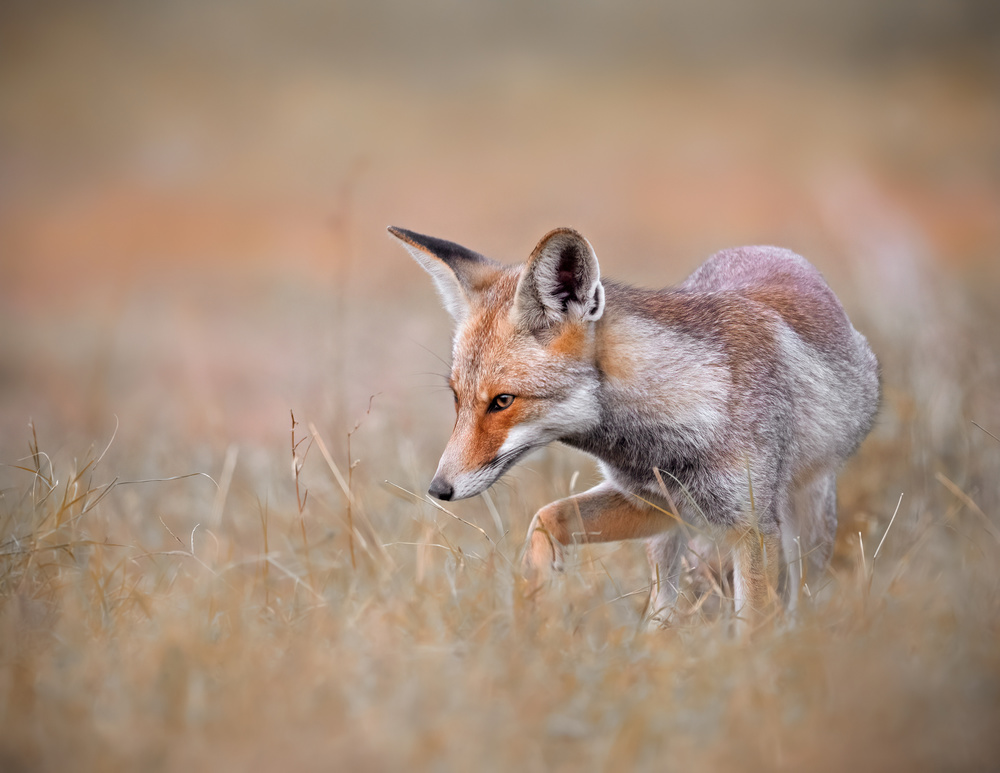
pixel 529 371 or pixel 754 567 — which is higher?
pixel 529 371

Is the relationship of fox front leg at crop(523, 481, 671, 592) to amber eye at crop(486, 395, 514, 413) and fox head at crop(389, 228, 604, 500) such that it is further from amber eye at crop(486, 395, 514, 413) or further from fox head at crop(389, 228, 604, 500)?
amber eye at crop(486, 395, 514, 413)

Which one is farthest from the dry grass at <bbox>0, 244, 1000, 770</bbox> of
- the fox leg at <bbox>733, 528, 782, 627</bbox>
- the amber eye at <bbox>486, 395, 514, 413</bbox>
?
the amber eye at <bbox>486, 395, 514, 413</bbox>

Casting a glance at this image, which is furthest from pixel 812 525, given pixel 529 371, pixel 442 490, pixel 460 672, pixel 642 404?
pixel 460 672

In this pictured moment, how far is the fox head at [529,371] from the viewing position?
396cm

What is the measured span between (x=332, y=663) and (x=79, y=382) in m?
8.86

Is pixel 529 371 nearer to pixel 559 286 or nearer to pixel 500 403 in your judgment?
pixel 500 403

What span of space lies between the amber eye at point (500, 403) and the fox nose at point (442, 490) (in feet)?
1.41

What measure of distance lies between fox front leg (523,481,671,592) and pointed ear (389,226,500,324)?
1.16m

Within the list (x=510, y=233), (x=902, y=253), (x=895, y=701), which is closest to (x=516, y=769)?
(x=895, y=701)

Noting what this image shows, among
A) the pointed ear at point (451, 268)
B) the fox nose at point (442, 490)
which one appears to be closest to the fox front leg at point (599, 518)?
the fox nose at point (442, 490)

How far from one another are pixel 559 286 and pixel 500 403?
0.63 meters

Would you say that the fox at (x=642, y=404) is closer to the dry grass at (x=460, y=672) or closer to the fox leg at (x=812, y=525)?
the fox leg at (x=812, y=525)

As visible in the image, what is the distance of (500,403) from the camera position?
4.05 m

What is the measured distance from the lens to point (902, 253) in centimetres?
830
